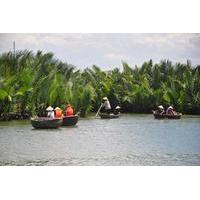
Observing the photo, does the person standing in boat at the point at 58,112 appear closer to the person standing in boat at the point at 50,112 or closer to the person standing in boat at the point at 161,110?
the person standing in boat at the point at 50,112

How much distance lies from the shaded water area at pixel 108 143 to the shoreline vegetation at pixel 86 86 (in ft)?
0.69

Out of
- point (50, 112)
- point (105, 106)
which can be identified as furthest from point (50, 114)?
point (105, 106)

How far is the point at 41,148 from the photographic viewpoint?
639 centimetres

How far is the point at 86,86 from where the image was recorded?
22.6 ft

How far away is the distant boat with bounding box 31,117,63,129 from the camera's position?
667 cm

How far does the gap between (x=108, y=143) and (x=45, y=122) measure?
31.5 inches

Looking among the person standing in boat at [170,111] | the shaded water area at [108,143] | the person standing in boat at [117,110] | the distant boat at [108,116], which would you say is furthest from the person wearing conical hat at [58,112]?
the person standing in boat at [170,111]

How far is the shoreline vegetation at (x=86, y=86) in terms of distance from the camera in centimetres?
659

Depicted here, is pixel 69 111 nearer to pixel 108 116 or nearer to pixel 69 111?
pixel 69 111

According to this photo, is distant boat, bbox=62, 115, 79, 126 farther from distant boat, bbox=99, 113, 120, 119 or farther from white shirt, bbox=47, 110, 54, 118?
distant boat, bbox=99, 113, 120, 119

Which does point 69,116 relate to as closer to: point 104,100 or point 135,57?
point 104,100
